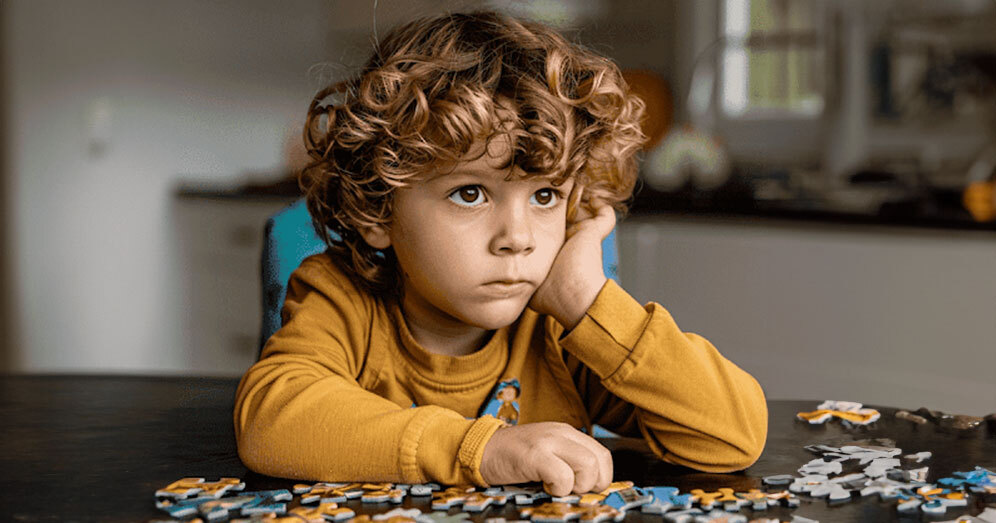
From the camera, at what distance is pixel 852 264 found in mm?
2521

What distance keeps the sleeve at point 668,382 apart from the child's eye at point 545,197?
0.32 feet

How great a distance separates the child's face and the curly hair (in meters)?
0.02

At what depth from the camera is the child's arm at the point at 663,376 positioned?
3.14ft

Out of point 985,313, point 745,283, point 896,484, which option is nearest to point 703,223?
point 745,283

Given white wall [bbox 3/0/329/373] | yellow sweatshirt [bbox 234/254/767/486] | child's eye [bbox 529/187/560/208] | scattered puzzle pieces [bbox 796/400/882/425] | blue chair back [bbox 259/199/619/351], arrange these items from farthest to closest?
1. white wall [bbox 3/0/329/373]
2. blue chair back [bbox 259/199/619/351]
3. scattered puzzle pieces [bbox 796/400/882/425]
4. child's eye [bbox 529/187/560/208]
5. yellow sweatshirt [bbox 234/254/767/486]

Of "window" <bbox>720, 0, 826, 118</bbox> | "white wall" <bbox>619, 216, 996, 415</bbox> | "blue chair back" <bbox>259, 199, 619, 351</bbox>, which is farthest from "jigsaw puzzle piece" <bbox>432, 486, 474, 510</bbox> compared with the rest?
"window" <bbox>720, 0, 826, 118</bbox>

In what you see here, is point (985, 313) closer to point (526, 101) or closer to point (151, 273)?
point (526, 101)

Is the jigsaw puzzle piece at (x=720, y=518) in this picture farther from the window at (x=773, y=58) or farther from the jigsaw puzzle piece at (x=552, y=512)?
the window at (x=773, y=58)

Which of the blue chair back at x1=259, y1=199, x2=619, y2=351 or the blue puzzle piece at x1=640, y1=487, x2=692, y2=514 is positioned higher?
the blue chair back at x1=259, y1=199, x2=619, y2=351

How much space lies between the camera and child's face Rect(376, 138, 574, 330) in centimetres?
96

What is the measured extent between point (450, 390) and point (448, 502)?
0.96ft

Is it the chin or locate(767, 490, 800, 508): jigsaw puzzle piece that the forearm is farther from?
locate(767, 490, 800, 508): jigsaw puzzle piece

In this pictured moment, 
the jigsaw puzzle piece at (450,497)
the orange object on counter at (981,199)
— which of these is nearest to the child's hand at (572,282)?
the jigsaw puzzle piece at (450,497)

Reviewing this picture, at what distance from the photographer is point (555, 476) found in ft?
2.74
